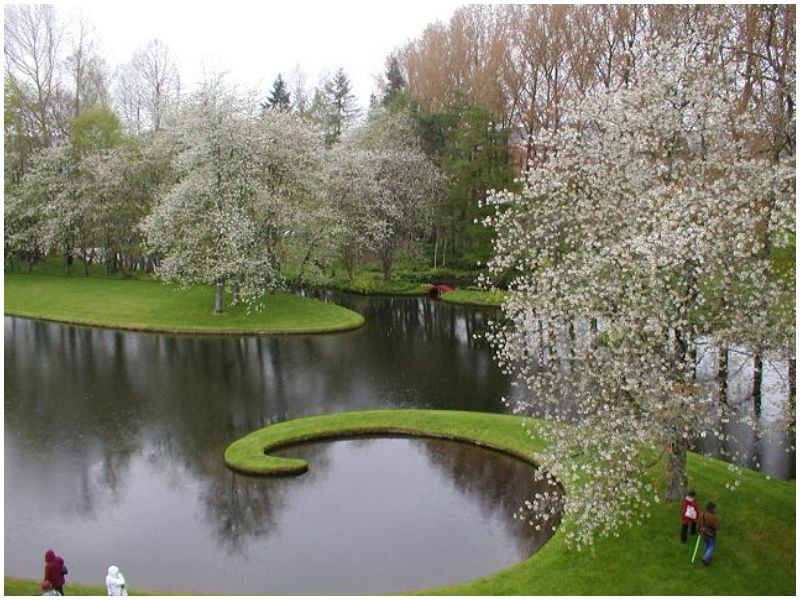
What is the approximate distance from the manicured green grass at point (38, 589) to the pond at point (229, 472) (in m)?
0.69

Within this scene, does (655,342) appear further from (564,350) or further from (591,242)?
(564,350)

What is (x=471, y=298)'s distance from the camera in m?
69.2

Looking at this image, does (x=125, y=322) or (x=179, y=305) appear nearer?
(x=125, y=322)

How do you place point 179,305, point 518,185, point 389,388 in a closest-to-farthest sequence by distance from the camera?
1. point 389,388
2. point 179,305
3. point 518,185

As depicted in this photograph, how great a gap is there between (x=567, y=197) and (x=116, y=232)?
60.7 m

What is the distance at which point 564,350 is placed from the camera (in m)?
25.1

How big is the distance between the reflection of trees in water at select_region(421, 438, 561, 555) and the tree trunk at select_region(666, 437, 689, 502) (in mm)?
3762

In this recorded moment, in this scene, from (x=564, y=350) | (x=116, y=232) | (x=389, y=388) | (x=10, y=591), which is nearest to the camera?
(x=10, y=591)

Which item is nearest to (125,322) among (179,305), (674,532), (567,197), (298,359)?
(179,305)

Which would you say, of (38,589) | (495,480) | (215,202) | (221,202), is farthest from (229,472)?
(221,202)

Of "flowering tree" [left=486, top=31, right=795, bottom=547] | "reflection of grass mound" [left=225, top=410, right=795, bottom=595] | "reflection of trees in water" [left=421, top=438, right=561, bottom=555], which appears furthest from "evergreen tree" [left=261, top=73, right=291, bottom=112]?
"reflection of grass mound" [left=225, top=410, right=795, bottom=595]

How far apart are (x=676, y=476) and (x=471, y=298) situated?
48.0 metres

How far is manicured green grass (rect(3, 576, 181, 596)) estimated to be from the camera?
18266 millimetres

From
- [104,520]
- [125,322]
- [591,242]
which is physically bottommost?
[104,520]
